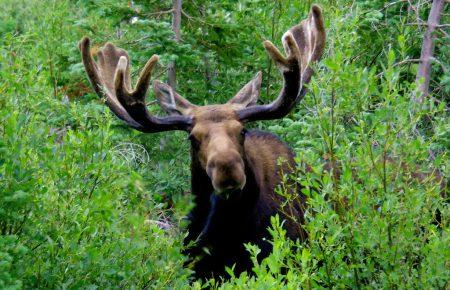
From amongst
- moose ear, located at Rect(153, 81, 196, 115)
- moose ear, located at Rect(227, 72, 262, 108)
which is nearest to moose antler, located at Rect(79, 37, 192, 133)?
moose ear, located at Rect(153, 81, 196, 115)

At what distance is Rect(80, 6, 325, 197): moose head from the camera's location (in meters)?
6.70

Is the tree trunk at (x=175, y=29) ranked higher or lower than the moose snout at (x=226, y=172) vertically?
higher

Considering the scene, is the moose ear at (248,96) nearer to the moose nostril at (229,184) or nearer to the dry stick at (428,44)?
the moose nostril at (229,184)

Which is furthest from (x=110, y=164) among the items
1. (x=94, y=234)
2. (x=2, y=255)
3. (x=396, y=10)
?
(x=396, y=10)

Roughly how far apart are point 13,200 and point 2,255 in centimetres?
42

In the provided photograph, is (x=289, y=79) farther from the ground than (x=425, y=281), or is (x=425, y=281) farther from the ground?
(x=289, y=79)

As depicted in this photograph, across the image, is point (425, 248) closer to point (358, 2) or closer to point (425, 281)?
point (425, 281)

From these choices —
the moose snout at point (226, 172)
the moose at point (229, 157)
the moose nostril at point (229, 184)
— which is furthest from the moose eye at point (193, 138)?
the moose nostril at point (229, 184)

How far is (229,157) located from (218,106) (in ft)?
3.56

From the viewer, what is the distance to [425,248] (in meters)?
4.85

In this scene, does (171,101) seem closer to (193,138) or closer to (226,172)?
(193,138)

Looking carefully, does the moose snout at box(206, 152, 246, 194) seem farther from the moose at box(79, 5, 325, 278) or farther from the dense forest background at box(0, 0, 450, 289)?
the dense forest background at box(0, 0, 450, 289)

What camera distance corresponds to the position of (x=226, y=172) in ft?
21.6

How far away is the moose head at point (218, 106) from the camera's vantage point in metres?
6.70
